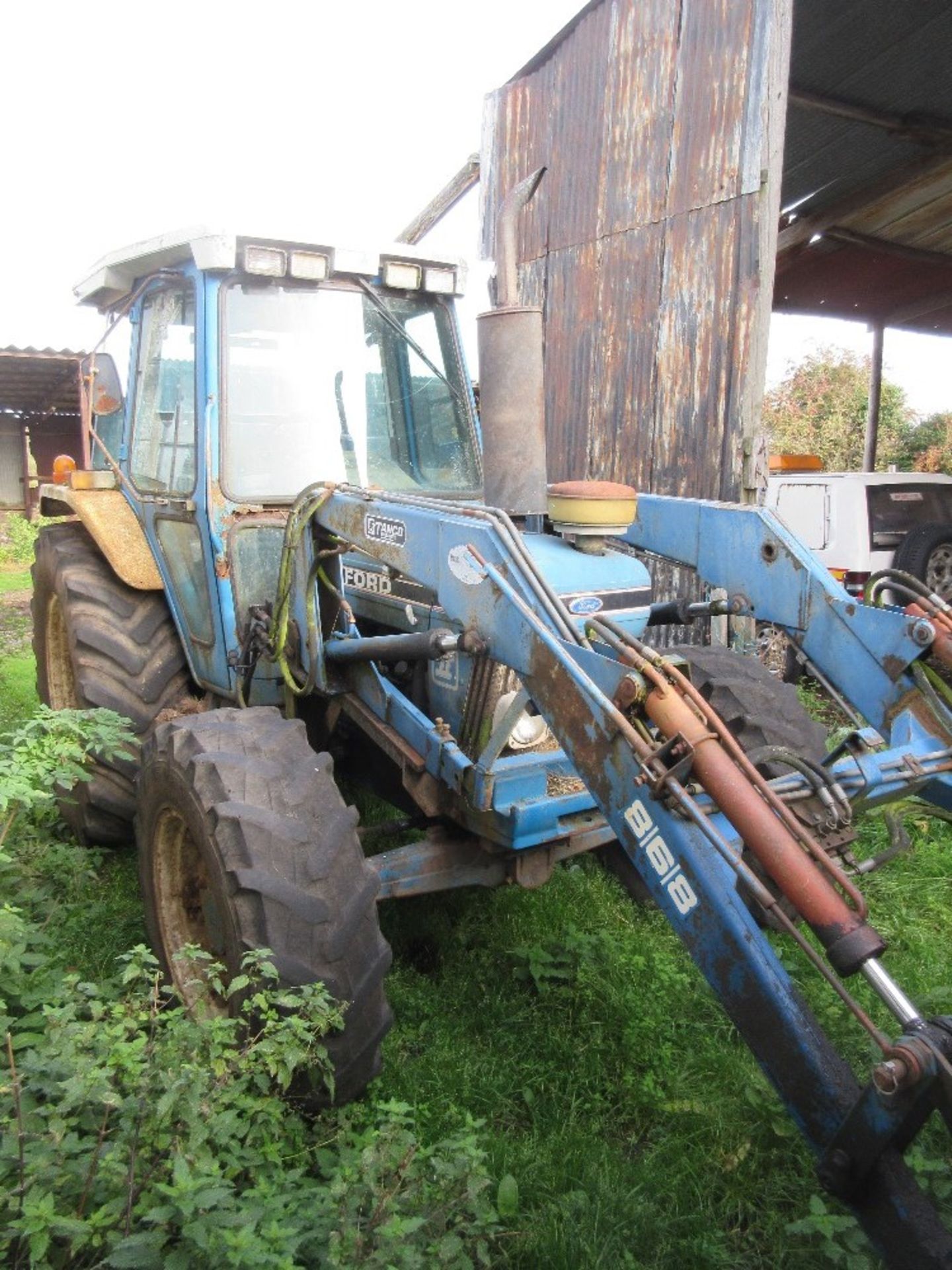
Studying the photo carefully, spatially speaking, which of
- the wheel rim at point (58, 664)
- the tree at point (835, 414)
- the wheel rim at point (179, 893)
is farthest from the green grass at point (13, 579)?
the tree at point (835, 414)

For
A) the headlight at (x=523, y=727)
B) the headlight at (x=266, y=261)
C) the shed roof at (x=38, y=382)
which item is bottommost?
the headlight at (x=523, y=727)

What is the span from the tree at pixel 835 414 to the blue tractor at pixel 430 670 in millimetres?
15640

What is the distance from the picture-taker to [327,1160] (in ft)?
7.89

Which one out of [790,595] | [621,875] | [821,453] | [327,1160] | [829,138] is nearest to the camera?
[327,1160]

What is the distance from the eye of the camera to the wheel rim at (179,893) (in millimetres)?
3072

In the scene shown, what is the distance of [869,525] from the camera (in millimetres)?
7801

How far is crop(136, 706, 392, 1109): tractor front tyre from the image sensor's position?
100 inches

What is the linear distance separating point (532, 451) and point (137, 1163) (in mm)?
2157

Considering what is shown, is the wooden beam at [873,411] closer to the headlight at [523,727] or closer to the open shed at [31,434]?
the headlight at [523,727]

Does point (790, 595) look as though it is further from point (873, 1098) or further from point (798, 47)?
point (798, 47)

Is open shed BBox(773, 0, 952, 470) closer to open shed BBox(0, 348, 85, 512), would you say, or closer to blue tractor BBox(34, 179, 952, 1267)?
blue tractor BBox(34, 179, 952, 1267)

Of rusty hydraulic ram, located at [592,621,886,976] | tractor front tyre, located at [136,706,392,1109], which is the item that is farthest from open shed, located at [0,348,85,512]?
rusty hydraulic ram, located at [592,621,886,976]

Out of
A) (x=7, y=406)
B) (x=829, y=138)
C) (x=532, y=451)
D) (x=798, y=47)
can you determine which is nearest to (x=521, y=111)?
(x=798, y=47)

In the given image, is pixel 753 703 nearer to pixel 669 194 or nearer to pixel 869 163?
pixel 669 194
